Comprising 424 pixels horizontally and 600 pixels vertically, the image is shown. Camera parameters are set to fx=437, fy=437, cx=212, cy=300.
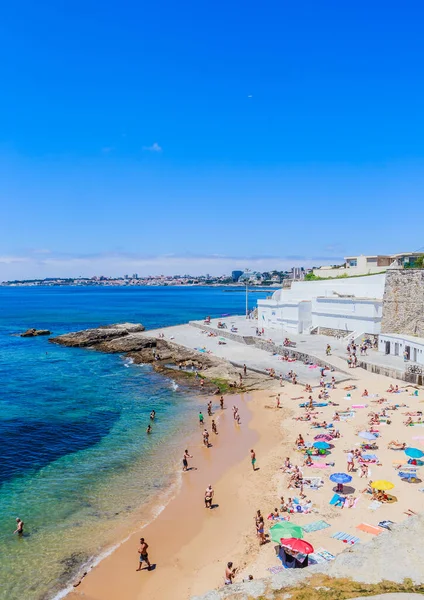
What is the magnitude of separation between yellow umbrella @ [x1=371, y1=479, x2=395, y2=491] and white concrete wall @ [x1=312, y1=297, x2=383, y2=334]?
26870 millimetres

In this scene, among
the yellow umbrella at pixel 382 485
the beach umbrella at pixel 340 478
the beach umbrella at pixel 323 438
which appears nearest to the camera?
the yellow umbrella at pixel 382 485

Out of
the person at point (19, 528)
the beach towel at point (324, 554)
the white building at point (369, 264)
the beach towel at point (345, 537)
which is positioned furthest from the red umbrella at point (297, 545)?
the white building at point (369, 264)

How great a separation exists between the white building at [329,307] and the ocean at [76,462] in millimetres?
18678

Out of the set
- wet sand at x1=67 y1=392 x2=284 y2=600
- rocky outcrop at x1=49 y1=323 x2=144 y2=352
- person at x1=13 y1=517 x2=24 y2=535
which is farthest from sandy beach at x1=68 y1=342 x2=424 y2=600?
rocky outcrop at x1=49 y1=323 x2=144 y2=352

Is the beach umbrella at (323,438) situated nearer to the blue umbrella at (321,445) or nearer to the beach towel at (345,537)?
the blue umbrella at (321,445)

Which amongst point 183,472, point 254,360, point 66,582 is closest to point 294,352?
point 254,360

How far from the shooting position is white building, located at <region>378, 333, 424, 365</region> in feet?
109

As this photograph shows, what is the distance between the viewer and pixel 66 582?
13047 mm

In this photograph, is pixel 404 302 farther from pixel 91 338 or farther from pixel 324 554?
pixel 91 338

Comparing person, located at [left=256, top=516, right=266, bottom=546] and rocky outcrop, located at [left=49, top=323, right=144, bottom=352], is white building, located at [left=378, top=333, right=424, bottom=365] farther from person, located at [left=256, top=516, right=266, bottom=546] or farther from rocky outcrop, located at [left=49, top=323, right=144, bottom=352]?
rocky outcrop, located at [left=49, top=323, right=144, bottom=352]

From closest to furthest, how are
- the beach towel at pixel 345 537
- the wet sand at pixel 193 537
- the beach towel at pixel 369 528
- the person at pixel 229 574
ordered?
the person at pixel 229 574 → the wet sand at pixel 193 537 → the beach towel at pixel 345 537 → the beach towel at pixel 369 528

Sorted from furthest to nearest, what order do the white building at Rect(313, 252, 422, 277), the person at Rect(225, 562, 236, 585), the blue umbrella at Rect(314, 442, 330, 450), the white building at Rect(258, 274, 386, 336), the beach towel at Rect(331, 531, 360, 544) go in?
the white building at Rect(313, 252, 422, 277) < the white building at Rect(258, 274, 386, 336) < the blue umbrella at Rect(314, 442, 330, 450) < the beach towel at Rect(331, 531, 360, 544) < the person at Rect(225, 562, 236, 585)

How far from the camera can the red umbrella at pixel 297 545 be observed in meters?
12.6

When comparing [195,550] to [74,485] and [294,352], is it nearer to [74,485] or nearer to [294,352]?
[74,485]
